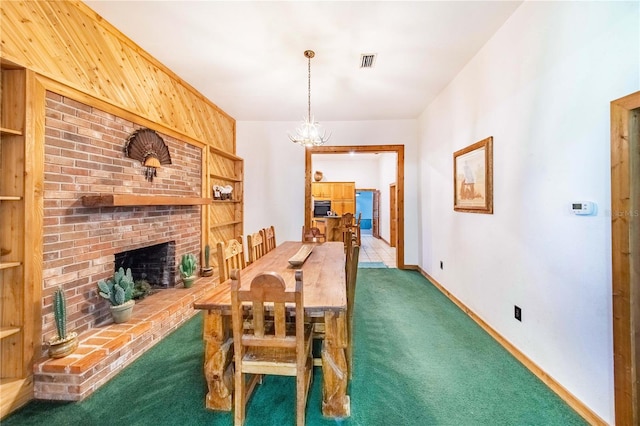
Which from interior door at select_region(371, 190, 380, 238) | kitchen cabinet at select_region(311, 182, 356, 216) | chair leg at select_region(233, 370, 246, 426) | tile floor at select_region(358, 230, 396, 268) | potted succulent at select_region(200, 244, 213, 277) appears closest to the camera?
chair leg at select_region(233, 370, 246, 426)

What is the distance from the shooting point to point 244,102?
4.39 metres

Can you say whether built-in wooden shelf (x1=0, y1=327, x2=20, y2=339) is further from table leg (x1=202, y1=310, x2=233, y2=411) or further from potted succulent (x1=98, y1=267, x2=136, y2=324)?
table leg (x1=202, y1=310, x2=233, y2=411)

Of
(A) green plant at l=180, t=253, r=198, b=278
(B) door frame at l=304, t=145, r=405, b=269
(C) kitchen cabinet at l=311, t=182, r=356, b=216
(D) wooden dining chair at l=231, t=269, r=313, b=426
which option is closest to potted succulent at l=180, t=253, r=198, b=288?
(A) green plant at l=180, t=253, r=198, b=278

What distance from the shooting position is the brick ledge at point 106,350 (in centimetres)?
173

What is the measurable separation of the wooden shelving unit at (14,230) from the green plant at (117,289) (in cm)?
49

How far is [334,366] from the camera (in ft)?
5.10

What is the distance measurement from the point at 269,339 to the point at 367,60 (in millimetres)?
3004

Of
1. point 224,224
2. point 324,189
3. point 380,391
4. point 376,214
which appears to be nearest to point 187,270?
point 224,224

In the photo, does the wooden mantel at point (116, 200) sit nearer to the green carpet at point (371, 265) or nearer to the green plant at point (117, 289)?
the green plant at point (117, 289)

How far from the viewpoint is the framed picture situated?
263 centimetres

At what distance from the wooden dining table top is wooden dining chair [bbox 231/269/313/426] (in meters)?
0.13

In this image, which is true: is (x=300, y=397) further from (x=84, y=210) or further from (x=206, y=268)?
(x=206, y=268)

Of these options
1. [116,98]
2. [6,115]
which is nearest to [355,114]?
[116,98]

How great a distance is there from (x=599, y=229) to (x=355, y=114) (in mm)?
3943
